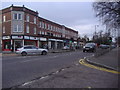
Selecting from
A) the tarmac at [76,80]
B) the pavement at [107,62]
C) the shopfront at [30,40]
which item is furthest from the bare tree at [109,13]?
the shopfront at [30,40]

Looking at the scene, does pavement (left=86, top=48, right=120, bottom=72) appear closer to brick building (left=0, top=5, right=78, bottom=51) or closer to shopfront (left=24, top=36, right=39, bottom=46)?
shopfront (left=24, top=36, right=39, bottom=46)

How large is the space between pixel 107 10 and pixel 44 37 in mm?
23342

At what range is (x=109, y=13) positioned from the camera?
17094 millimetres

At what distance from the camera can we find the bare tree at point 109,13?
1608cm

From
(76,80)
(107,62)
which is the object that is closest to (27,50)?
(107,62)

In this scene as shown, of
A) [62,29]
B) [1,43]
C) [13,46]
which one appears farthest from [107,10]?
[62,29]

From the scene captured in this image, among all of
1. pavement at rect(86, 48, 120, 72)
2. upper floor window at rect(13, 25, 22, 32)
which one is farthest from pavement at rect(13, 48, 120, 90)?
upper floor window at rect(13, 25, 22, 32)

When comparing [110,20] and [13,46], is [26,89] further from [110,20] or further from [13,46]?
[13,46]

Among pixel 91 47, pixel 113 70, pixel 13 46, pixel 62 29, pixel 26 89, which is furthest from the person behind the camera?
pixel 62 29

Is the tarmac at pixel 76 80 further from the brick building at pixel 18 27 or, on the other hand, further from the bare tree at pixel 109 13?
the brick building at pixel 18 27

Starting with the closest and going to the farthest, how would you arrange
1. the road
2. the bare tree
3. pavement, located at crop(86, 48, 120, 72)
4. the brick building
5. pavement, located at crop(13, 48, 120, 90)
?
pavement, located at crop(13, 48, 120, 90), the road, pavement, located at crop(86, 48, 120, 72), the bare tree, the brick building

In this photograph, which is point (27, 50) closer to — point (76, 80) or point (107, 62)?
point (107, 62)

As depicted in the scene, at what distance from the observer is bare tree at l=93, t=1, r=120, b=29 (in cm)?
1608

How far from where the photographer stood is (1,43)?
32281 millimetres
